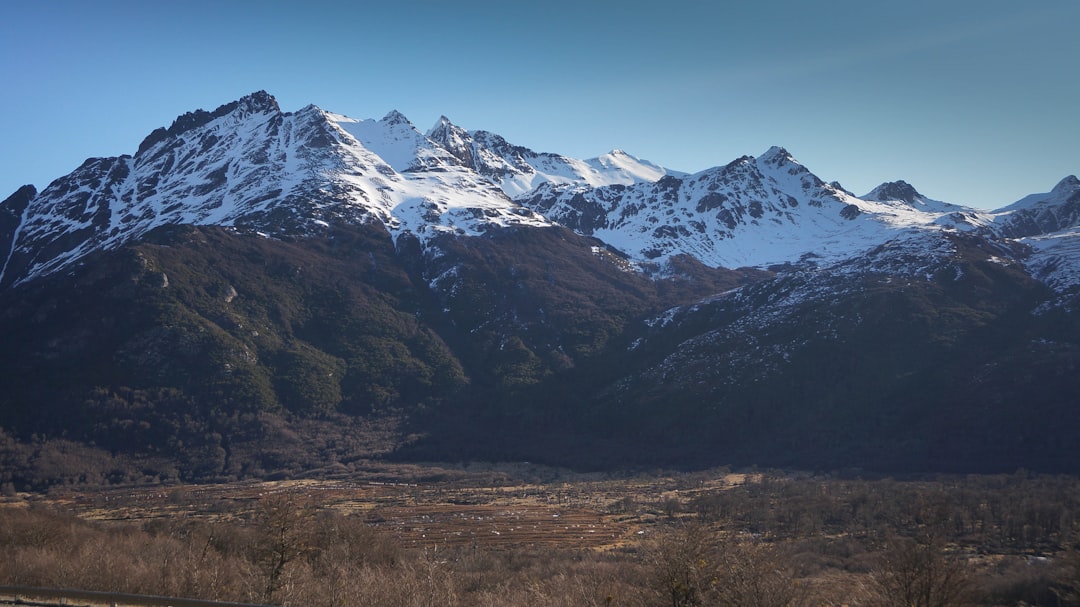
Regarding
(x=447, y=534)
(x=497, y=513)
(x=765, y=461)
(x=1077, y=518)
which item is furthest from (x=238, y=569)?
(x=765, y=461)

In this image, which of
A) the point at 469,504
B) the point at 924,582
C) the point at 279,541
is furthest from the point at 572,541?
the point at 924,582

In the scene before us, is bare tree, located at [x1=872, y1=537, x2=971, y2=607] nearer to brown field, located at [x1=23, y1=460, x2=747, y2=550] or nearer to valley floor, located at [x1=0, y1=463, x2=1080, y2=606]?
valley floor, located at [x1=0, y1=463, x2=1080, y2=606]

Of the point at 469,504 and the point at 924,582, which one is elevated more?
the point at 924,582

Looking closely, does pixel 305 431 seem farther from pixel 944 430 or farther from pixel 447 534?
pixel 944 430

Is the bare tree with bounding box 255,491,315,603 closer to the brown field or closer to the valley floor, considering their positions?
the valley floor

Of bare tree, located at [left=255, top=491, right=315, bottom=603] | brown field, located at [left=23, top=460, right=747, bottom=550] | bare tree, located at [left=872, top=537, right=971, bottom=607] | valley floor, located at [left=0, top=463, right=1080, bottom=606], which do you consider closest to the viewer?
bare tree, located at [left=872, top=537, right=971, bottom=607]

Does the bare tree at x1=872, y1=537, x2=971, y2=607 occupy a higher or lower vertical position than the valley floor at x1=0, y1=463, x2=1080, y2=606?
higher

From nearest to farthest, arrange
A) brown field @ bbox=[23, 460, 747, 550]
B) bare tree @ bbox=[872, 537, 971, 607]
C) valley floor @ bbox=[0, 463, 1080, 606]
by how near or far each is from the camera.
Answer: bare tree @ bbox=[872, 537, 971, 607] → valley floor @ bbox=[0, 463, 1080, 606] → brown field @ bbox=[23, 460, 747, 550]

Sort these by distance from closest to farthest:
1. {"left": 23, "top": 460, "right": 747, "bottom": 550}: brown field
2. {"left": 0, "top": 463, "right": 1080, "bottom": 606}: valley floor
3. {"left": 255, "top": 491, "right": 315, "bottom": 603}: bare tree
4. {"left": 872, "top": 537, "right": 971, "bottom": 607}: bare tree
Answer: {"left": 872, "top": 537, "right": 971, "bottom": 607}: bare tree < {"left": 0, "top": 463, "right": 1080, "bottom": 606}: valley floor < {"left": 255, "top": 491, "right": 315, "bottom": 603}: bare tree < {"left": 23, "top": 460, "right": 747, "bottom": 550}: brown field

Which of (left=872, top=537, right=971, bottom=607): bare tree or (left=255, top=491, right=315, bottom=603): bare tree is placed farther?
(left=255, top=491, right=315, bottom=603): bare tree

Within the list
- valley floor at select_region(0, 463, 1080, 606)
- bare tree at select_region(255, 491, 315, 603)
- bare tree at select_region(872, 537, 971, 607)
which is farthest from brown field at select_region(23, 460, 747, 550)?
bare tree at select_region(872, 537, 971, 607)

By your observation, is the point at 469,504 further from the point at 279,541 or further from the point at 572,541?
the point at 279,541

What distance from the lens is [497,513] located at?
12688 cm

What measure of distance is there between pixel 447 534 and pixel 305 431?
94.0 meters
